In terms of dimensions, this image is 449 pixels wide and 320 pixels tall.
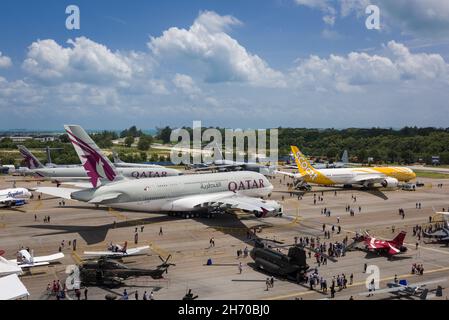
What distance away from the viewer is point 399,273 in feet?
123

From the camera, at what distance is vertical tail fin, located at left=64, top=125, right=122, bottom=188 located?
155 feet

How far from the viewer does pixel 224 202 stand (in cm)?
5712

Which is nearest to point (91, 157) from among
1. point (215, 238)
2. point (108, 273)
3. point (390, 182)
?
point (215, 238)

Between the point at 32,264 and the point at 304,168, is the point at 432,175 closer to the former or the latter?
the point at 304,168

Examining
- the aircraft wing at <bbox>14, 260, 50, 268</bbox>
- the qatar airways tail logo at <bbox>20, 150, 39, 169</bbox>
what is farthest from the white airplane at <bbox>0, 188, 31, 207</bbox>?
the aircraft wing at <bbox>14, 260, 50, 268</bbox>

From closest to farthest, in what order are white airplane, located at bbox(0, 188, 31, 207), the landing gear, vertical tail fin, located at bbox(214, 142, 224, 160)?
the landing gear, white airplane, located at bbox(0, 188, 31, 207), vertical tail fin, located at bbox(214, 142, 224, 160)

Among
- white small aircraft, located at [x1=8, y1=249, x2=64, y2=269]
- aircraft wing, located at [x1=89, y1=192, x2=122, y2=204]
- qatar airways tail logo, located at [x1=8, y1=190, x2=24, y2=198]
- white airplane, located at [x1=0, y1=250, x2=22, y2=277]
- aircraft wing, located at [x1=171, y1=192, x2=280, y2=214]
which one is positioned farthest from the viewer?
qatar airways tail logo, located at [x1=8, y1=190, x2=24, y2=198]

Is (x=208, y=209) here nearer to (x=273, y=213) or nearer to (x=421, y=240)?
(x=273, y=213)

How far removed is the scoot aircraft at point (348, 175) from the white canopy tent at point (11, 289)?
2553 inches

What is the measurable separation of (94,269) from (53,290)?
10.9 feet

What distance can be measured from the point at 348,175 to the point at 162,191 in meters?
48.0

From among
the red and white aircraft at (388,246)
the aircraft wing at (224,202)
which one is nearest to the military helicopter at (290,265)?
the red and white aircraft at (388,246)

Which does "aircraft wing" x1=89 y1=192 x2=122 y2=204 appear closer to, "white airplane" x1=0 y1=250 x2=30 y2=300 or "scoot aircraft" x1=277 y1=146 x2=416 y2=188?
"white airplane" x1=0 y1=250 x2=30 y2=300

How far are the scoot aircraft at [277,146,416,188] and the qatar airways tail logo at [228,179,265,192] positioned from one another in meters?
19.7
